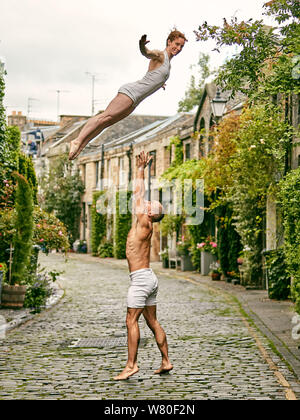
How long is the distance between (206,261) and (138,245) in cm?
1922

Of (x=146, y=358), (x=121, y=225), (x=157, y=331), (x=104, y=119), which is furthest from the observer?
(x=121, y=225)

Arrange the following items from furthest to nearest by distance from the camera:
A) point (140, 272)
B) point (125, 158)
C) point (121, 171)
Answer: point (121, 171) < point (125, 158) < point (140, 272)

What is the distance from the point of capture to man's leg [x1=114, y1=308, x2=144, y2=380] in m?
7.50

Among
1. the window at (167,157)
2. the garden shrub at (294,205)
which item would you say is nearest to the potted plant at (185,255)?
the window at (167,157)

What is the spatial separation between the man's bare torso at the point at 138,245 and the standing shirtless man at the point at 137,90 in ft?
10.2

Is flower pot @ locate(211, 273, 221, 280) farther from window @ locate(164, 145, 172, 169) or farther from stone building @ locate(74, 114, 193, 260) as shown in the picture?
window @ locate(164, 145, 172, 169)

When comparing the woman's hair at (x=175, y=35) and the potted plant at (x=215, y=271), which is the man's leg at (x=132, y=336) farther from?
the potted plant at (x=215, y=271)

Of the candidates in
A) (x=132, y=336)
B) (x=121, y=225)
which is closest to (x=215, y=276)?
(x=121, y=225)

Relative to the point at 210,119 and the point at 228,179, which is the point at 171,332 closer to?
the point at 228,179

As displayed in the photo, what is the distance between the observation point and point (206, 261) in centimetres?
2630

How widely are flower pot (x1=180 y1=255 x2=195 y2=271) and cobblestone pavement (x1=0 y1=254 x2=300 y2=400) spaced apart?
1207cm

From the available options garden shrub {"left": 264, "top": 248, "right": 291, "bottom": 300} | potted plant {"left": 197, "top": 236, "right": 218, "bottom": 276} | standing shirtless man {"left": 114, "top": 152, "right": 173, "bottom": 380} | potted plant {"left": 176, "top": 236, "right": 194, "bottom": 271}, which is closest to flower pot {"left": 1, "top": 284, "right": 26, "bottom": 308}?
garden shrub {"left": 264, "top": 248, "right": 291, "bottom": 300}

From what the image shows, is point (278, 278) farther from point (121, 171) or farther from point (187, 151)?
point (121, 171)
